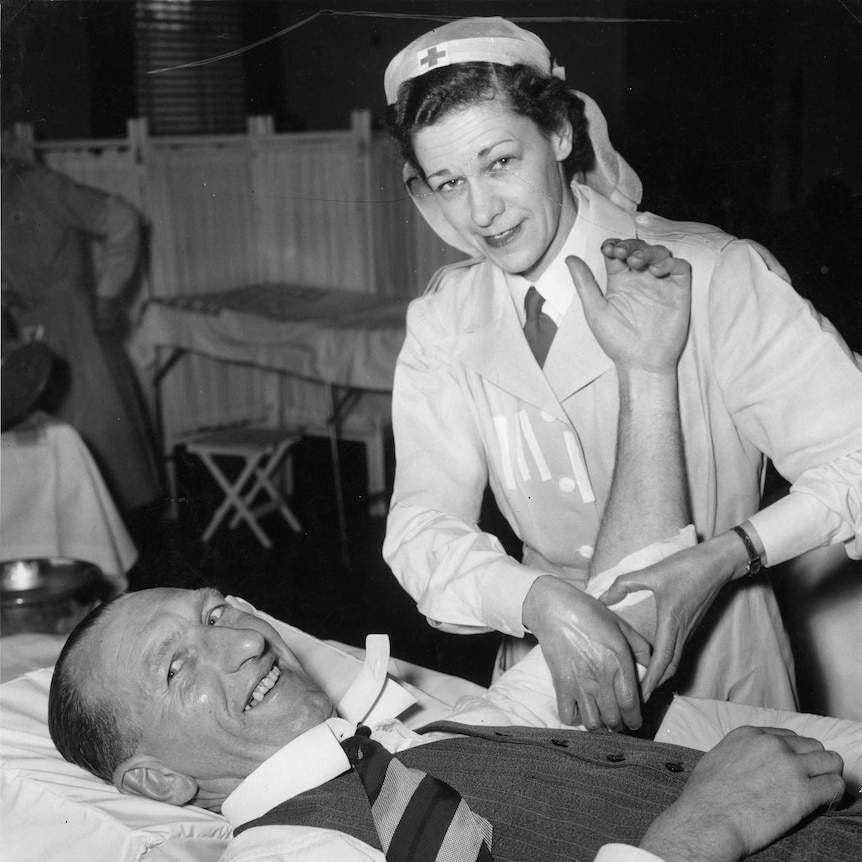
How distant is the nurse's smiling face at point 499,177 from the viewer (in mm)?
1233

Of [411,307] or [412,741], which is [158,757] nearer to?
[412,741]

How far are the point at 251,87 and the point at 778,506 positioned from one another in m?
1.09

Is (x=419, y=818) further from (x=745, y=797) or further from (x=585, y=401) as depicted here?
(x=585, y=401)

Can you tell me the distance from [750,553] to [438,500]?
462 mm

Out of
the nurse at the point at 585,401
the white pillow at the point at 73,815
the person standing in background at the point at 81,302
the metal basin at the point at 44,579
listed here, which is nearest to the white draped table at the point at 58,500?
the person standing in background at the point at 81,302

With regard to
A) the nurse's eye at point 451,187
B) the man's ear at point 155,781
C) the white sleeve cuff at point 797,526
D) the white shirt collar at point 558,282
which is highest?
the nurse's eye at point 451,187

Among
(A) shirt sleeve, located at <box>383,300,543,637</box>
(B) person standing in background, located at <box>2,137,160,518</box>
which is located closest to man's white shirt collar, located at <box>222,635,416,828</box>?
(A) shirt sleeve, located at <box>383,300,543,637</box>

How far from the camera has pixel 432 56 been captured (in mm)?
1261

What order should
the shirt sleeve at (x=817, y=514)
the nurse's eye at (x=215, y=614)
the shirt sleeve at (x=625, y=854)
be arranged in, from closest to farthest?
the shirt sleeve at (x=625, y=854) < the shirt sleeve at (x=817, y=514) < the nurse's eye at (x=215, y=614)

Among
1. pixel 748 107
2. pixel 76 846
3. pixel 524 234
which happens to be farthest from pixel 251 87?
pixel 76 846

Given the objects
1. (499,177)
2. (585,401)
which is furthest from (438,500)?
(499,177)

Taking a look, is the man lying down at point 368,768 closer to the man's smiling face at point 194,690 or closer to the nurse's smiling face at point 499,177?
the man's smiling face at point 194,690

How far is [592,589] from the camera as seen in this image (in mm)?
1309

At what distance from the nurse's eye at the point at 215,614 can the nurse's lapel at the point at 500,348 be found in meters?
0.52
